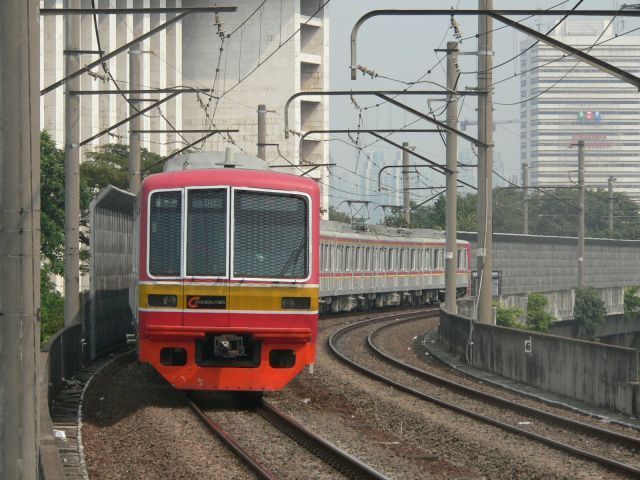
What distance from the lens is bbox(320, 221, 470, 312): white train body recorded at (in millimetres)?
38531

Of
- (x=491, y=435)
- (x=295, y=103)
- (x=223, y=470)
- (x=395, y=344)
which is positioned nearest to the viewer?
(x=223, y=470)

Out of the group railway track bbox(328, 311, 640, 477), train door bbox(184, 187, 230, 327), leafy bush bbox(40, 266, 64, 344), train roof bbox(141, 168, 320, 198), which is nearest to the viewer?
railway track bbox(328, 311, 640, 477)

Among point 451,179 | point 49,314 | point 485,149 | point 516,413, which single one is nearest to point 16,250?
point 516,413

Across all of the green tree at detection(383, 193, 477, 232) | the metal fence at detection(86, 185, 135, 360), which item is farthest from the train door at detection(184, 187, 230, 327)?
the green tree at detection(383, 193, 477, 232)

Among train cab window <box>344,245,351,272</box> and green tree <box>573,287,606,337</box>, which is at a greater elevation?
train cab window <box>344,245,351,272</box>

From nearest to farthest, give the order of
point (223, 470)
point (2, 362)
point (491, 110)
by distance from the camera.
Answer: point (2, 362), point (223, 470), point (491, 110)

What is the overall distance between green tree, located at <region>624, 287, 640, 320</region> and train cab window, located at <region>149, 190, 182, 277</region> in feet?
192

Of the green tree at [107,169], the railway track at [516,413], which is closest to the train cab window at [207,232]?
the railway track at [516,413]

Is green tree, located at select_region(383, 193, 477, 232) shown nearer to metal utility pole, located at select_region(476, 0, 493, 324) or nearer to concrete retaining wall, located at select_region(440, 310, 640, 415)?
metal utility pole, located at select_region(476, 0, 493, 324)

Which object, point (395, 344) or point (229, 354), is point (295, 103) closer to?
point (395, 344)

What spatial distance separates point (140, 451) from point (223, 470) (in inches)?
52.5

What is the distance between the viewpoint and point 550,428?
1440cm

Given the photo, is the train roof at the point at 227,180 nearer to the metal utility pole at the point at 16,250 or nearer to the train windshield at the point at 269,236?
the train windshield at the point at 269,236

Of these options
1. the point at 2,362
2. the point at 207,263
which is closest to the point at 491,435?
the point at 207,263
